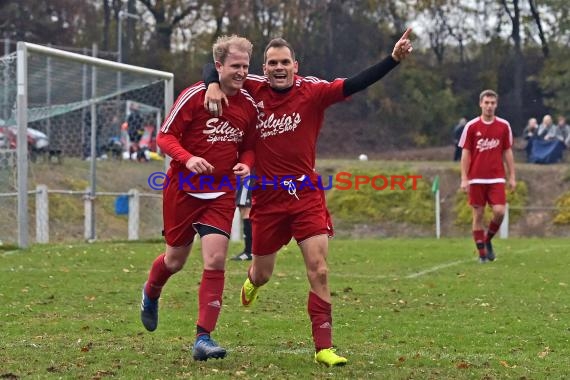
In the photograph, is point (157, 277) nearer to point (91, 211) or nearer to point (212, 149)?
point (212, 149)

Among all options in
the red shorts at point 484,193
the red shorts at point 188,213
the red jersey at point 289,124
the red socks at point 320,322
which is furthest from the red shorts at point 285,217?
the red shorts at point 484,193

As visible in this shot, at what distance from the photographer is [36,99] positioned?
58.5 ft

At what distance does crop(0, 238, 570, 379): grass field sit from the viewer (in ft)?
21.6

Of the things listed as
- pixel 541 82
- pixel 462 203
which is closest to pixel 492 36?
pixel 541 82

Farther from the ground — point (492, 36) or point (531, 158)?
point (492, 36)

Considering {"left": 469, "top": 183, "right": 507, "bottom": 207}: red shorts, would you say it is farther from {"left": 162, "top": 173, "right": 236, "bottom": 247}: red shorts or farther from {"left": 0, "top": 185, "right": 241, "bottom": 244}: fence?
{"left": 162, "top": 173, "right": 236, "bottom": 247}: red shorts

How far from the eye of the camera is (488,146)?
1497cm

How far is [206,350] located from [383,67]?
207 centimetres

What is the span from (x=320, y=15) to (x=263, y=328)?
40.5 m

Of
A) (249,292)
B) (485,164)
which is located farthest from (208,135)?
(485,164)

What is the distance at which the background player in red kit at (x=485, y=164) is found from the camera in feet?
48.9

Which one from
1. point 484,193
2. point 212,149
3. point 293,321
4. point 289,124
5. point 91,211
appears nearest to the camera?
point 212,149

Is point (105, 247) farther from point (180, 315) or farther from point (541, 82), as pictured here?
point (541, 82)

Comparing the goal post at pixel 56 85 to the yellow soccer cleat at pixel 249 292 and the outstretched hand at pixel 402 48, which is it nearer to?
the yellow soccer cleat at pixel 249 292
